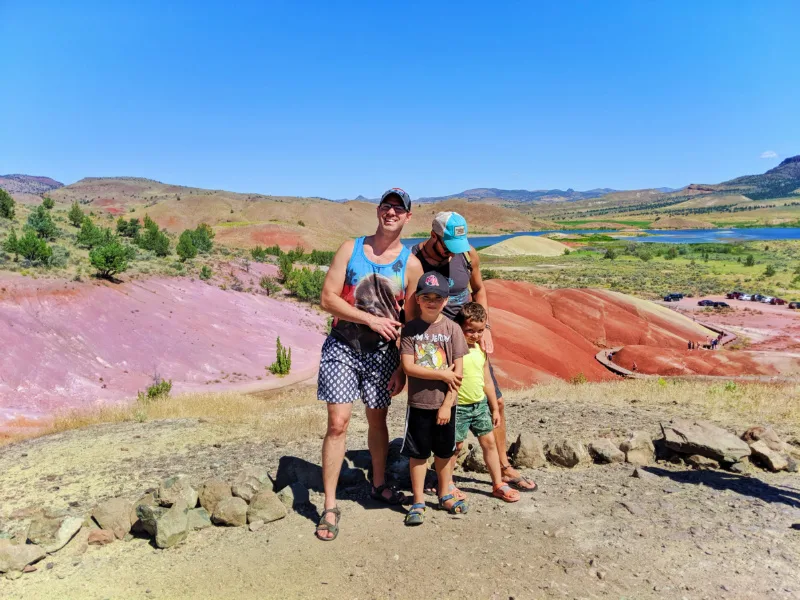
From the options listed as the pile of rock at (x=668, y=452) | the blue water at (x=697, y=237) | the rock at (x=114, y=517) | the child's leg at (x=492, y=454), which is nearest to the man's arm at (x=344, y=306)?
the child's leg at (x=492, y=454)

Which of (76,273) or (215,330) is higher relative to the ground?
(76,273)

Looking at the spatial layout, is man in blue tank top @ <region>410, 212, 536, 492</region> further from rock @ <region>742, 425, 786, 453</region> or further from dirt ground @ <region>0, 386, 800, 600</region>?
rock @ <region>742, 425, 786, 453</region>

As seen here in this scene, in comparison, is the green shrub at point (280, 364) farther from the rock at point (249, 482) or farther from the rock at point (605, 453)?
the rock at point (605, 453)

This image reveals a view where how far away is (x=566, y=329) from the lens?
22.3 meters

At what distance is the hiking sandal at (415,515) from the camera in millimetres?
3881

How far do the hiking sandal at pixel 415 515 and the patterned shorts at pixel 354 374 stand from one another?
0.77 meters

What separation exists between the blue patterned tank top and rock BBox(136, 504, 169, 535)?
1861 millimetres

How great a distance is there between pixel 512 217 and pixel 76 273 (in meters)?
156

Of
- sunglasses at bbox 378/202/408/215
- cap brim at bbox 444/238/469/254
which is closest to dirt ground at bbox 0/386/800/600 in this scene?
cap brim at bbox 444/238/469/254

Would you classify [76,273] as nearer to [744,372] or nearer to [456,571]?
[456,571]

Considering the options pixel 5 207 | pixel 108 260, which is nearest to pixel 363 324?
pixel 108 260

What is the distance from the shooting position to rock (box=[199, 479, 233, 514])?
4359 millimetres

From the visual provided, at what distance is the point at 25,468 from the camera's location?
588 centimetres

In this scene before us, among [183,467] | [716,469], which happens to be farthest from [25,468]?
[716,469]
